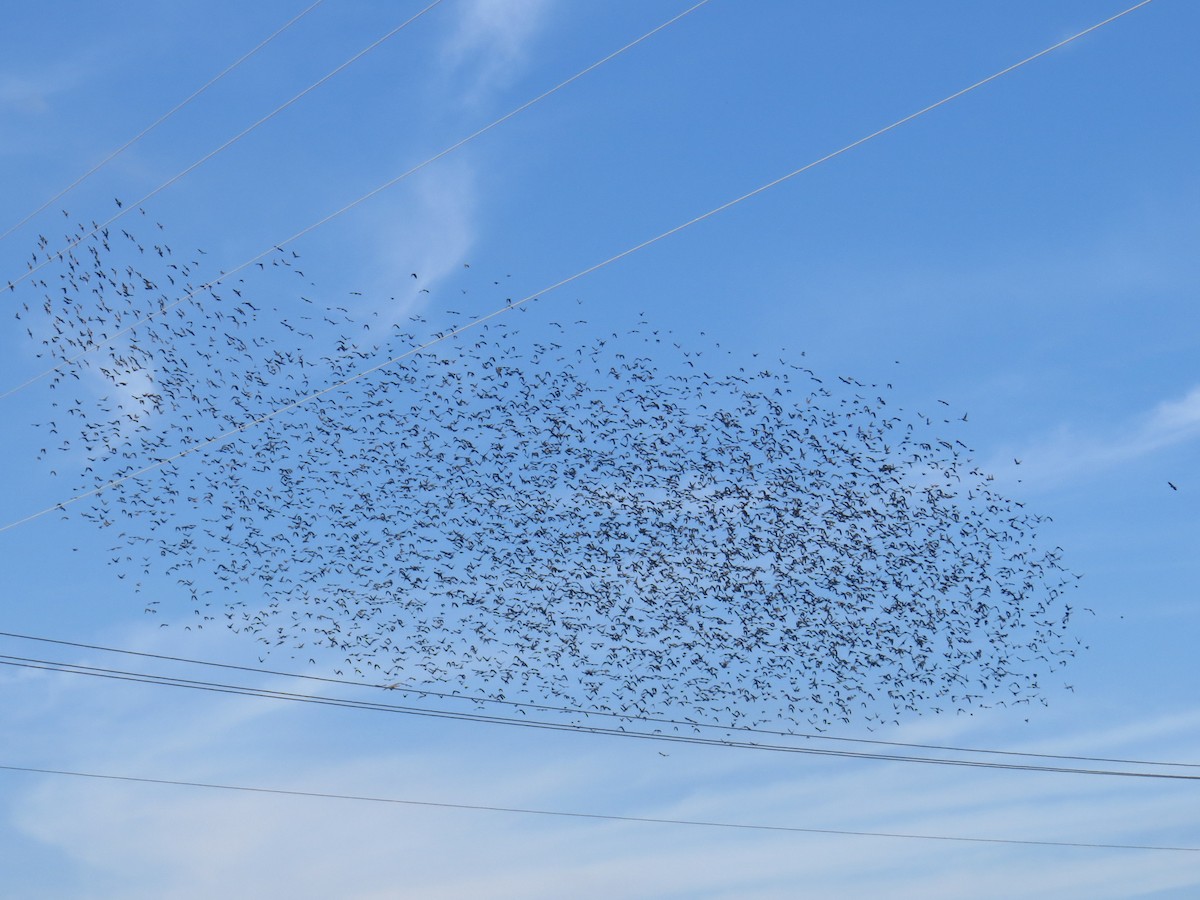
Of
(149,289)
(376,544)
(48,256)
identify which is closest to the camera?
(149,289)

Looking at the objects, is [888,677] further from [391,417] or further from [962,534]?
[391,417]

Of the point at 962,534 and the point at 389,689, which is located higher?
the point at 962,534

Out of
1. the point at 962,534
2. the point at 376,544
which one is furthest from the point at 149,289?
the point at 962,534

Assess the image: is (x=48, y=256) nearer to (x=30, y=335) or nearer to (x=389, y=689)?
(x=30, y=335)

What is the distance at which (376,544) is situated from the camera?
29.4 meters

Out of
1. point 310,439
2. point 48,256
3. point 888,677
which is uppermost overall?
point 48,256

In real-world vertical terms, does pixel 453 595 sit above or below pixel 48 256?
below

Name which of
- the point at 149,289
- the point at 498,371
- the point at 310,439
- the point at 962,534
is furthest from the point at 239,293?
the point at 962,534

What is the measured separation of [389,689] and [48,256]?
1195 cm

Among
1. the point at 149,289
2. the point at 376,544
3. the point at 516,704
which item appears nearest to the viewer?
the point at 149,289

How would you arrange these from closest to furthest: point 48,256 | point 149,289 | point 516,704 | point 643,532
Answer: point 149,289 < point 48,256 < point 643,532 < point 516,704

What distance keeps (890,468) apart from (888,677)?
15.5 ft

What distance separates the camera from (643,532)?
31312 mm

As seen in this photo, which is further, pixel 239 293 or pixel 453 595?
pixel 453 595
